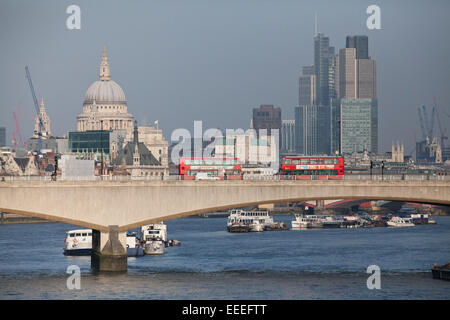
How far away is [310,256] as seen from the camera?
4279 inches

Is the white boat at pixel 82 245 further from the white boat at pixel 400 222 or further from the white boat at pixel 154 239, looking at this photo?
the white boat at pixel 400 222

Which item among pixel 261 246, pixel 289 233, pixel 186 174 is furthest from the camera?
pixel 289 233

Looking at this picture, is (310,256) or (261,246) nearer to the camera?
(310,256)

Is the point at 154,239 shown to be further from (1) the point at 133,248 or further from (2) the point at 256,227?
(2) the point at 256,227

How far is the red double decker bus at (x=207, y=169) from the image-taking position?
108 meters

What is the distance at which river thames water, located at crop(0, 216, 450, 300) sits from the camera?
79375mm

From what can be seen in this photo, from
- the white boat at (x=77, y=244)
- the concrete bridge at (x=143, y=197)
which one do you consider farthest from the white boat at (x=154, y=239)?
the concrete bridge at (x=143, y=197)

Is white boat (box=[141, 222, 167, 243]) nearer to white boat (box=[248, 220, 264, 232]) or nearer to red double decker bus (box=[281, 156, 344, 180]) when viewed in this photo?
red double decker bus (box=[281, 156, 344, 180])

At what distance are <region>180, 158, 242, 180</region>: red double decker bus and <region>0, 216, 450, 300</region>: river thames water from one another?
847cm

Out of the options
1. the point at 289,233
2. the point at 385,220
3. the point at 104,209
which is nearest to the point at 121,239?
the point at 104,209
